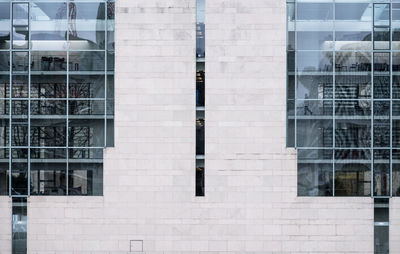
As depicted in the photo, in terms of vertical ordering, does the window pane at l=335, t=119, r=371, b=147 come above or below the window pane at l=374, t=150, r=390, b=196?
above

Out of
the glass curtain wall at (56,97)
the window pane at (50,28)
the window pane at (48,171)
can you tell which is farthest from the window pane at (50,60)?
the window pane at (48,171)

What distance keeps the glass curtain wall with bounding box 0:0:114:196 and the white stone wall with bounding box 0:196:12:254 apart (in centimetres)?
40

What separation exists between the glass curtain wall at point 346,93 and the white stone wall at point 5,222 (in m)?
11.9

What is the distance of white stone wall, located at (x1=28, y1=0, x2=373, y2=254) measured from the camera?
16.1 metres

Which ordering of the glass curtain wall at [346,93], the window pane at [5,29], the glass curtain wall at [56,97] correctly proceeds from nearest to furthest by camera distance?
the glass curtain wall at [346,93], the glass curtain wall at [56,97], the window pane at [5,29]

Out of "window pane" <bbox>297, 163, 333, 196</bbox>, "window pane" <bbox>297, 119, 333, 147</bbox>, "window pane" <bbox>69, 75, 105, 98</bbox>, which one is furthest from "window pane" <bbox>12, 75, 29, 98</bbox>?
"window pane" <bbox>297, 163, 333, 196</bbox>

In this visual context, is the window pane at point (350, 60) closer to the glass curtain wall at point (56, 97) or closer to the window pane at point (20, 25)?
the glass curtain wall at point (56, 97)

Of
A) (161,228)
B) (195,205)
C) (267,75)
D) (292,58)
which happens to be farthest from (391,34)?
(161,228)

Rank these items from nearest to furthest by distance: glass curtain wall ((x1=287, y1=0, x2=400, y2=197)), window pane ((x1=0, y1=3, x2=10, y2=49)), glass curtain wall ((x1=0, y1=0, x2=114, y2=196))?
1. glass curtain wall ((x1=287, y1=0, x2=400, y2=197))
2. glass curtain wall ((x1=0, y1=0, x2=114, y2=196))
3. window pane ((x1=0, y1=3, x2=10, y2=49))

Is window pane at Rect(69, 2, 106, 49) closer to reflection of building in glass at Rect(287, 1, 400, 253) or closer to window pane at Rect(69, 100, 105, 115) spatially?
window pane at Rect(69, 100, 105, 115)

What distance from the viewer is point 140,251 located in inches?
638

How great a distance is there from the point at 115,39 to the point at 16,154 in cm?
625

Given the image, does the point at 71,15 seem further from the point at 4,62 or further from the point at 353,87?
the point at 353,87

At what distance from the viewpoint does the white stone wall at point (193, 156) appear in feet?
52.9
